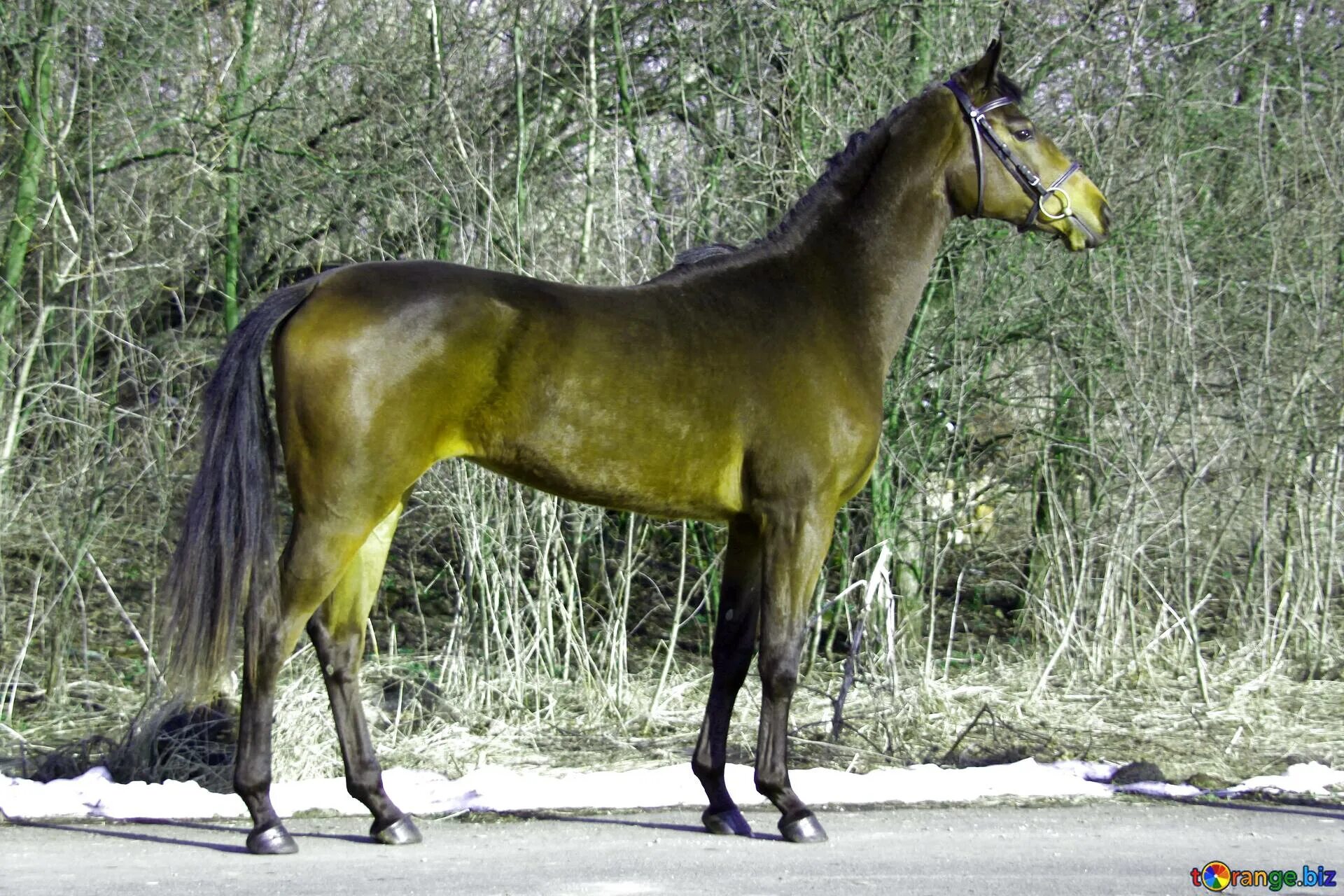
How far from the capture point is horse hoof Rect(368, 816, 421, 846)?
15.2 ft

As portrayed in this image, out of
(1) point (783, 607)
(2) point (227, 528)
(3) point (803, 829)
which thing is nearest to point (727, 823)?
(3) point (803, 829)

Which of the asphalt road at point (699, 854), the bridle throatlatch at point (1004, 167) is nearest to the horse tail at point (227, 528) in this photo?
the asphalt road at point (699, 854)

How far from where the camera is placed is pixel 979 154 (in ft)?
16.7

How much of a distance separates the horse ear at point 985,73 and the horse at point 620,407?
0.01m

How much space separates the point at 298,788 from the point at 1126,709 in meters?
4.27

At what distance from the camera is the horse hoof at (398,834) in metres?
4.62

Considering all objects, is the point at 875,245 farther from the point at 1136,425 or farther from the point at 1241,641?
the point at 1241,641

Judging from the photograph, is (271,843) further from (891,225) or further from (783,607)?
(891,225)

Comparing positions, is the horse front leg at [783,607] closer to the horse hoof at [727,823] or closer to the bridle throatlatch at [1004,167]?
the horse hoof at [727,823]

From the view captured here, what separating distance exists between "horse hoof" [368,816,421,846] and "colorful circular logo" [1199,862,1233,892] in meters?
2.57

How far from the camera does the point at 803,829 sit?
15.2 ft

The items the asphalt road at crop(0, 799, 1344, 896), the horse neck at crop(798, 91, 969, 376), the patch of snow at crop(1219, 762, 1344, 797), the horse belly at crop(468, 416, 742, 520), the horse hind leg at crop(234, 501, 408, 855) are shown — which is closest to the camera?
the asphalt road at crop(0, 799, 1344, 896)

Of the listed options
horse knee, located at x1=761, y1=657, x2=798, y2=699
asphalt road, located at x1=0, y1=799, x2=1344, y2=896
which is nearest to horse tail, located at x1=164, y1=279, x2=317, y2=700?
asphalt road, located at x1=0, y1=799, x2=1344, y2=896

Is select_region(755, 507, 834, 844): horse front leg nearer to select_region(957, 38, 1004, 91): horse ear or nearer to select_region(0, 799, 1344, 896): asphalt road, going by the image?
select_region(0, 799, 1344, 896): asphalt road
